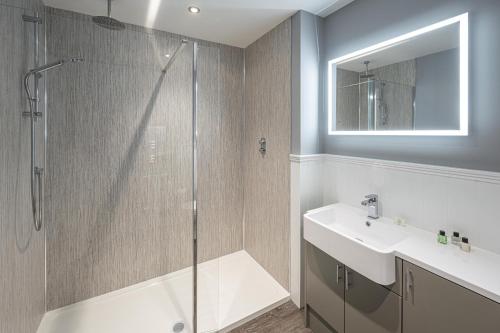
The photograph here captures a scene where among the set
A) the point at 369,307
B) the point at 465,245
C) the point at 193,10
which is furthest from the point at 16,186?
the point at 465,245

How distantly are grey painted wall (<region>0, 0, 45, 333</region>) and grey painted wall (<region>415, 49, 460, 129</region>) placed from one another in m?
2.36

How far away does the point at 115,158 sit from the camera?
208 cm

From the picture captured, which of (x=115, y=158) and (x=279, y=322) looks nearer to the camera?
(x=279, y=322)

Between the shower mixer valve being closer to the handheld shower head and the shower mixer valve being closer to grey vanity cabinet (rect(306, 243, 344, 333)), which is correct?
grey vanity cabinet (rect(306, 243, 344, 333))

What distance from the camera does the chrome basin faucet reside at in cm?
166

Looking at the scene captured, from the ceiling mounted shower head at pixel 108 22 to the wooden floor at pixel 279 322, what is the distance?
2573mm

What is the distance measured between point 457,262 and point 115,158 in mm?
2421

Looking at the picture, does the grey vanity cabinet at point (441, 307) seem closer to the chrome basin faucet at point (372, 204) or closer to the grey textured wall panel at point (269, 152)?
the chrome basin faucet at point (372, 204)

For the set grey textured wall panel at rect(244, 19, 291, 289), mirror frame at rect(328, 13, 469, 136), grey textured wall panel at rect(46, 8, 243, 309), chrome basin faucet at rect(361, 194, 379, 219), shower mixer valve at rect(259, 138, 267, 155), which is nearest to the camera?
mirror frame at rect(328, 13, 469, 136)

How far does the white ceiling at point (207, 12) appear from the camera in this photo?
5.90 ft

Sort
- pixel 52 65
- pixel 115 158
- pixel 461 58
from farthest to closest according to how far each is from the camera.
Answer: pixel 115 158 < pixel 52 65 < pixel 461 58

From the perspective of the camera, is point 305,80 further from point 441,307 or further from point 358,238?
point 441,307

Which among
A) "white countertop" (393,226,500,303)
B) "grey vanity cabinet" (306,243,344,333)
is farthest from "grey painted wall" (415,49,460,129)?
"grey vanity cabinet" (306,243,344,333)

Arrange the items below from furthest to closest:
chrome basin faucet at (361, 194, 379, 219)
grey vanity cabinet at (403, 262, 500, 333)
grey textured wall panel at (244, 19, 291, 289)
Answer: grey textured wall panel at (244, 19, 291, 289) < chrome basin faucet at (361, 194, 379, 219) < grey vanity cabinet at (403, 262, 500, 333)
